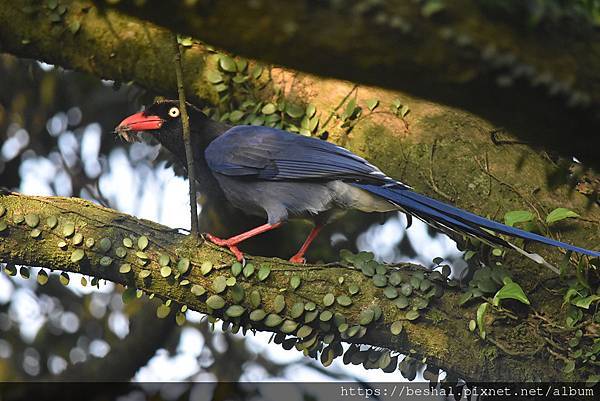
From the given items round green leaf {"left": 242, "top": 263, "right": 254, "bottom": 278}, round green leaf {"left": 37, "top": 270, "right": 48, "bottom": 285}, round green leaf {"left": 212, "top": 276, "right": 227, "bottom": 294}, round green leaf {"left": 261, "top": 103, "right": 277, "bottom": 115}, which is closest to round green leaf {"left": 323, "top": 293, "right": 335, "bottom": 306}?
round green leaf {"left": 242, "top": 263, "right": 254, "bottom": 278}

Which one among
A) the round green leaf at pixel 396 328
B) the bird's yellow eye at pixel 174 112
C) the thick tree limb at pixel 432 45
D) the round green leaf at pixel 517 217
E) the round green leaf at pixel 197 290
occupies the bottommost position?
the round green leaf at pixel 396 328

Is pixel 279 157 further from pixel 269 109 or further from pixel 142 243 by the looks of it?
pixel 142 243

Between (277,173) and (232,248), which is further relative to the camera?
(277,173)

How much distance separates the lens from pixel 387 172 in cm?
479

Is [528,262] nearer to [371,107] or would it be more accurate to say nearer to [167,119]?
[371,107]

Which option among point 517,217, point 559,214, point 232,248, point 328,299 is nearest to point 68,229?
point 232,248

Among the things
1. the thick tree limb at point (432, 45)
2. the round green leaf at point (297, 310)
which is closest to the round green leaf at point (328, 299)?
the round green leaf at point (297, 310)

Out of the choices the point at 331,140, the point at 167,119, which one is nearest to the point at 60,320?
the point at 167,119

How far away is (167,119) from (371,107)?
4.28ft

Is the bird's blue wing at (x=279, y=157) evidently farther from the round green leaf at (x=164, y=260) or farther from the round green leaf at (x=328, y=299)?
the round green leaf at (x=164, y=260)

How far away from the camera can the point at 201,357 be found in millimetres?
6332

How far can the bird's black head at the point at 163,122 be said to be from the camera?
16.9 ft

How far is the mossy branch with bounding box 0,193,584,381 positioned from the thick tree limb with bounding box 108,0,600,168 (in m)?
2.13

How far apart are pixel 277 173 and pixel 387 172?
0.65 m
